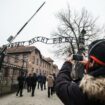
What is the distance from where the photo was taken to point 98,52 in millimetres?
1635

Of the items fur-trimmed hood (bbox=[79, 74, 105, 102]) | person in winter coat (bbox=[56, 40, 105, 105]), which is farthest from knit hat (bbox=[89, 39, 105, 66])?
fur-trimmed hood (bbox=[79, 74, 105, 102])

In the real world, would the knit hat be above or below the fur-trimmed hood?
above

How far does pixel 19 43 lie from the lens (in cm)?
1536

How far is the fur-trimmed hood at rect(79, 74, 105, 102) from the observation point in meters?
1.52

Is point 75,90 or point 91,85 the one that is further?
point 75,90

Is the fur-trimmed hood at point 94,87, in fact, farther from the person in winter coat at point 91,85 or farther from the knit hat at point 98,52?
the knit hat at point 98,52

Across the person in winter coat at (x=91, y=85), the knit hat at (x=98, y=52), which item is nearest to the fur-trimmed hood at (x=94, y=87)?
the person in winter coat at (x=91, y=85)

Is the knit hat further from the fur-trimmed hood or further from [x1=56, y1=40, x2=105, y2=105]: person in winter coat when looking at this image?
the fur-trimmed hood

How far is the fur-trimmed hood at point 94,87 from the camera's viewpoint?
4.99 ft

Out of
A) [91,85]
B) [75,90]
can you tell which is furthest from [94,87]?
[75,90]

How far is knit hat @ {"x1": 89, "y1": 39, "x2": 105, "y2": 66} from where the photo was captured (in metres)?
1.60

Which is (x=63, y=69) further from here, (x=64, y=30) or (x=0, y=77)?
(x=64, y=30)

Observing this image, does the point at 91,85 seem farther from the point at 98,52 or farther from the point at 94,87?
the point at 98,52

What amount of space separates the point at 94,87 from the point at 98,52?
288 millimetres
